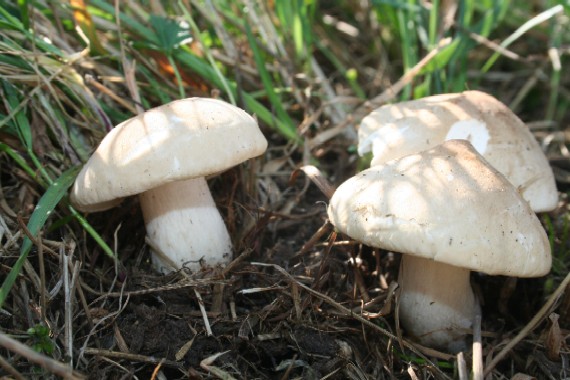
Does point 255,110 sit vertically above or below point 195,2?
below

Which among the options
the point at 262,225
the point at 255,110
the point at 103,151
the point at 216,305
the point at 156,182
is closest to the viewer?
the point at 156,182

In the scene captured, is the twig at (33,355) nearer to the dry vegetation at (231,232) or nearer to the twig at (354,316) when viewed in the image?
the dry vegetation at (231,232)

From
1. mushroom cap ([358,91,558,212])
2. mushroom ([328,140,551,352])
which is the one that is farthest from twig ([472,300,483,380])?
mushroom cap ([358,91,558,212])

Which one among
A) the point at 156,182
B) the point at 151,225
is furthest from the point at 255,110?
the point at 156,182

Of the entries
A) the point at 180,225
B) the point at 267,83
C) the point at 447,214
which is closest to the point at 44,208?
the point at 180,225

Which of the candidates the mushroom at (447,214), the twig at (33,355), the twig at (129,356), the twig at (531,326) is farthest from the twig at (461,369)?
the twig at (33,355)

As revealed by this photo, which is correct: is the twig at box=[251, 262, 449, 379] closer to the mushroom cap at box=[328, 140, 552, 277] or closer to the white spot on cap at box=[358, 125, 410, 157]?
the mushroom cap at box=[328, 140, 552, 277]

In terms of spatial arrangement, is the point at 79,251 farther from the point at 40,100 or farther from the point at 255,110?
the point at 255,110
